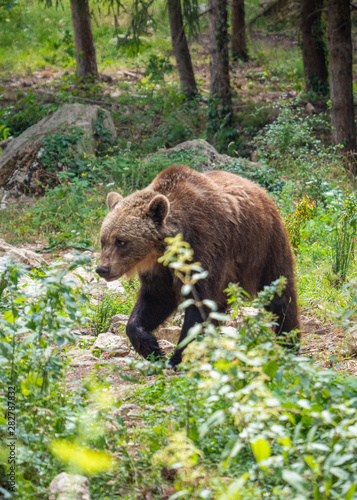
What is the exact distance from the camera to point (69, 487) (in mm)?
2396

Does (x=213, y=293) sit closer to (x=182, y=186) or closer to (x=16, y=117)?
(x=182, y=186)

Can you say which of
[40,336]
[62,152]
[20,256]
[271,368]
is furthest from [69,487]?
[62,152]

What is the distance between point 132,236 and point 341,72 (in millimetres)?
8461

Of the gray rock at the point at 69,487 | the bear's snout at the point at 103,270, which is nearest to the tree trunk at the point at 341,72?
the bear's snout at the point at 103,270

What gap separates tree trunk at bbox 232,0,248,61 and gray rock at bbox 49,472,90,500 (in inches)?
682

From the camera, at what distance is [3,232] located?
9133 mm

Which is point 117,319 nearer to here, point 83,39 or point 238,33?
point 83,39

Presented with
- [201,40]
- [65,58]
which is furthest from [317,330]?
[201,40]

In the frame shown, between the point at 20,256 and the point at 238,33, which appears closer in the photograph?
the point at 20,256

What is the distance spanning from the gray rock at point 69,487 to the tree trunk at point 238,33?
17.3 m

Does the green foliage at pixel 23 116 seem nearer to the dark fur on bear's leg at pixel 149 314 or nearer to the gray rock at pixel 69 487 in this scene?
the dark fur on bear's leg at pixel 149 314

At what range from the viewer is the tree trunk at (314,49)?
48.8 ft

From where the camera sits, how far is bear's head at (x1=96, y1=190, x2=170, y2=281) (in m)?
4.63

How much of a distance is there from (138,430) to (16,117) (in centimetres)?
1202
